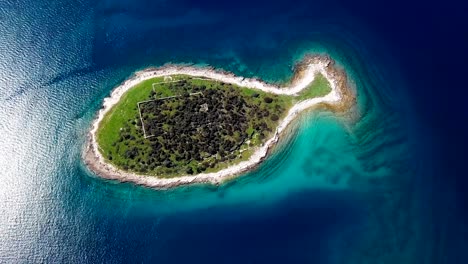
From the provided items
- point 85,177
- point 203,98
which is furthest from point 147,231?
point 203,98

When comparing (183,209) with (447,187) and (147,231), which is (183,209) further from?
(447,187)

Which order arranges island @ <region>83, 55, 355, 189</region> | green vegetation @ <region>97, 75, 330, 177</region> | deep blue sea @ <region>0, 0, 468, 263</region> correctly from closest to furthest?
1. deep blue sea @ <region>0, 0, 468, 263</region>
2. island @ <region>83, 55, 355, 189</region>
3. green vegetation @ <region>97, 75, 330, 177</region>

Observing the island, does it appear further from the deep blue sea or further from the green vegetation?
the deep blue sea

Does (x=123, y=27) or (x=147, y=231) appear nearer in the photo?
(x=147, y=231)

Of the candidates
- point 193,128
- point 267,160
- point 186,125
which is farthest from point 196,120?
point 267,160

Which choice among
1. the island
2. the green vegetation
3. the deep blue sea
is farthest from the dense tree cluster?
the deep blue sea

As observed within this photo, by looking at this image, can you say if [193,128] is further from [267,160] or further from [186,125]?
[267,160]
